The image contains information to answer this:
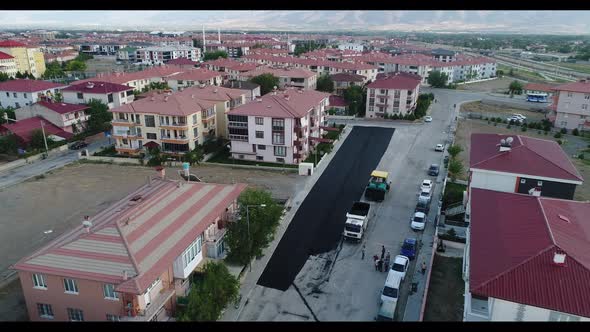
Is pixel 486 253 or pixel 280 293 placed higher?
pixel 486 253

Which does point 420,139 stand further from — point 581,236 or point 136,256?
point 136,256

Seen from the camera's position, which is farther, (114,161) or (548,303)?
(114,161)

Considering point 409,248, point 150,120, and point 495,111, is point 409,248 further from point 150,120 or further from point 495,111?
point 495,111

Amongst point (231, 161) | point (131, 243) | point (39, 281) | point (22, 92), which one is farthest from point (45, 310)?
point (22, 92)

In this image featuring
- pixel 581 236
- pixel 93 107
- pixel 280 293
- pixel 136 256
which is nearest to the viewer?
pixel 136 256

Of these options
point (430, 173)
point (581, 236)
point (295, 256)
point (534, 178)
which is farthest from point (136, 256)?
point (430, 173)

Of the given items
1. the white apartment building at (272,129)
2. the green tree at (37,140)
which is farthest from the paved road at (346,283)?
the green tree at (37,140)
